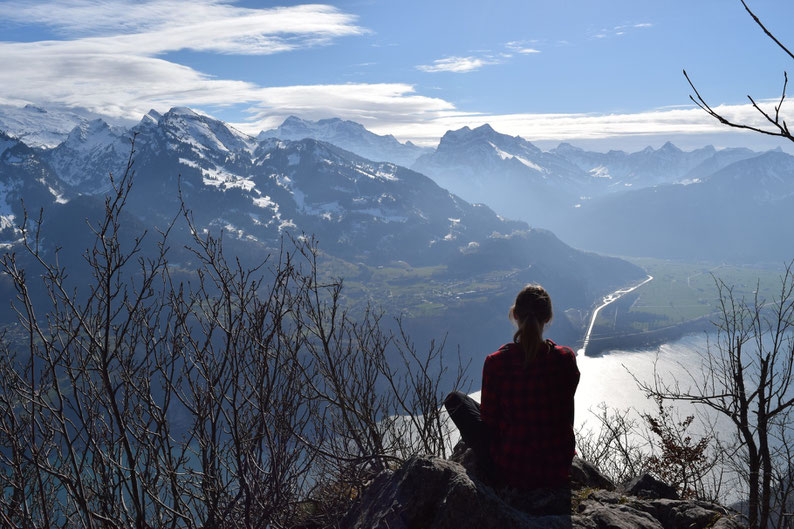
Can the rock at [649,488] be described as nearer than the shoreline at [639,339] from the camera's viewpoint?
Yes

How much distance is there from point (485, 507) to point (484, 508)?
15mm

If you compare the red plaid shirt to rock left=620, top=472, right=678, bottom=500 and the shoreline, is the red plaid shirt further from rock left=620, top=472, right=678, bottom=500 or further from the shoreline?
the shoreline

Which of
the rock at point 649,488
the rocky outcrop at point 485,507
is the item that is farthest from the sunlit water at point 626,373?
the rocky outcrop at point 485,507

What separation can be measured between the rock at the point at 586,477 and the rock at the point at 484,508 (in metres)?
0.76

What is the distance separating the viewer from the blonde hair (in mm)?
5656

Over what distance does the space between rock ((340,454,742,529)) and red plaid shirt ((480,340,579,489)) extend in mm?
237

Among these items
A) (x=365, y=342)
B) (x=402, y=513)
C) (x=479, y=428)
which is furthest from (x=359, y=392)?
(x=402, y=513)

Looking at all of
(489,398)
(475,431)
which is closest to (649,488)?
(475,431)

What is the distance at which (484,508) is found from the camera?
5066 mm

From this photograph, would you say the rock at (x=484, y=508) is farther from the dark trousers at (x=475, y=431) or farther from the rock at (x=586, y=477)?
the rock at (x=586, y=477)

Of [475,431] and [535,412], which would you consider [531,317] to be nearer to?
[535,412]

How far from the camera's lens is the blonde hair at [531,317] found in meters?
5.66

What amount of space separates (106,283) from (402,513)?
388cm

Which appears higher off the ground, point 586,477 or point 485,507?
point 485,507
